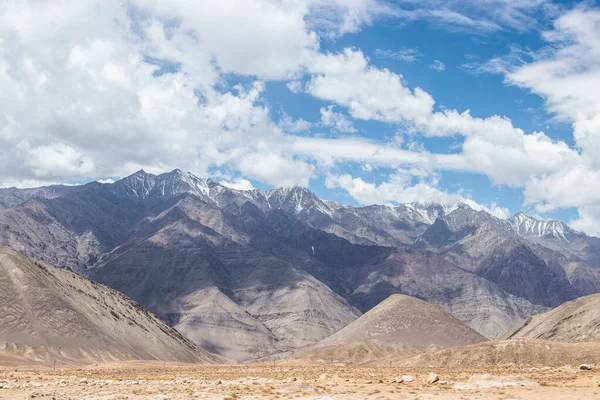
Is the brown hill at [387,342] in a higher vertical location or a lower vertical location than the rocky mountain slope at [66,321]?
lower

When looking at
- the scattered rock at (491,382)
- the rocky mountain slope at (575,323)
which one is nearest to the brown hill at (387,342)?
the rocky mountain slope at (575,323)

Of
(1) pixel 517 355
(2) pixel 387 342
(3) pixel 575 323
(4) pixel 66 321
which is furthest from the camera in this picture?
(3) pixel 575 323

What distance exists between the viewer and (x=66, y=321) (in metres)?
148

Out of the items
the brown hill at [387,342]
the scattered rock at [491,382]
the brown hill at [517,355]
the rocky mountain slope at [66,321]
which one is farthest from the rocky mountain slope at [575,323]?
the scattered rock at [491,382]

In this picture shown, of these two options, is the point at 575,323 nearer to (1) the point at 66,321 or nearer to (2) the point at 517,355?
(2) the point at 517,355

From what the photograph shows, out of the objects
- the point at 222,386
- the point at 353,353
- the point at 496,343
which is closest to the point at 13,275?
the point at 353,353

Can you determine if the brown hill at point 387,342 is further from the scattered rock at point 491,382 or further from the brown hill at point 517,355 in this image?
the scattered rock at point 491,382

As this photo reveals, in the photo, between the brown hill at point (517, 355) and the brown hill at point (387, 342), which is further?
the brown hill at point (387, 342)

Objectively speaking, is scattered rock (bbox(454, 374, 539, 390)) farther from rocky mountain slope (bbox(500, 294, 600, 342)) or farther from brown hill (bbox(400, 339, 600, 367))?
rocky mountain slope (bbox(500, 294, 600, 342))

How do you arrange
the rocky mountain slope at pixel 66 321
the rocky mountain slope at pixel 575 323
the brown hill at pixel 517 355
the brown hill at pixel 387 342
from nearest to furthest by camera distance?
the brown hill at pixel 517 355 < the rocky mountain slope at pixel 66 321 < the brown hill at pixel 387 342 < the rocky mountain slope at pixel 575 323

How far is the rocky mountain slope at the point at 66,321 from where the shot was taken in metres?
137

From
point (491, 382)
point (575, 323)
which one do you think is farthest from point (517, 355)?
point (575, 323)

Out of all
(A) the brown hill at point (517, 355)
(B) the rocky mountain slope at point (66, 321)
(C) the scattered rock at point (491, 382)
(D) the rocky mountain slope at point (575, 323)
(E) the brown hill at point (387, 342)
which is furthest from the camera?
(D) the rocky mountain slope at point (575, 323)

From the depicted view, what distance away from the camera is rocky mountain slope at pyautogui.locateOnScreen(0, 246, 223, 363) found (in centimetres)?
13738
